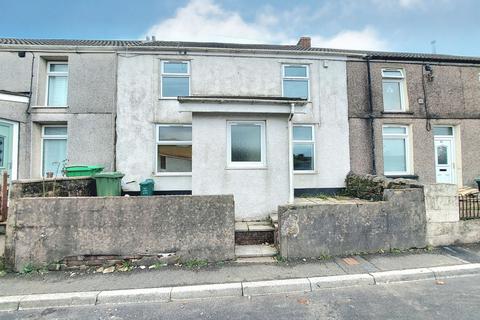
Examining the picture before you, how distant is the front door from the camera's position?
790 cm

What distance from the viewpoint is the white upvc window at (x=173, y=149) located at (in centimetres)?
893

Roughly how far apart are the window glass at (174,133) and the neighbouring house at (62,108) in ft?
5.66

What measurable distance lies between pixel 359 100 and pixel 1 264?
11.3m

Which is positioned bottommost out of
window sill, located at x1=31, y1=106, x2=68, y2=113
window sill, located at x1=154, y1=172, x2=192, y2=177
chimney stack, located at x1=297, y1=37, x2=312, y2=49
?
window sill, located at x1=154, y1=172, x2=192, y2=177

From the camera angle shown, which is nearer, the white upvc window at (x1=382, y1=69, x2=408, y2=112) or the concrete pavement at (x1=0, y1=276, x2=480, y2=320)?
the concrete pavement at (x1=0, y1=276, x2=480, y2=320)

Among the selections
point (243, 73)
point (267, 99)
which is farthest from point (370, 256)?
point (243, 73)

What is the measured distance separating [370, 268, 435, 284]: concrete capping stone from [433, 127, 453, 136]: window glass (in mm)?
8333

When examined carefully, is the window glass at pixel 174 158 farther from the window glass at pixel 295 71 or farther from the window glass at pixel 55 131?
the window glass at pixel 295 71

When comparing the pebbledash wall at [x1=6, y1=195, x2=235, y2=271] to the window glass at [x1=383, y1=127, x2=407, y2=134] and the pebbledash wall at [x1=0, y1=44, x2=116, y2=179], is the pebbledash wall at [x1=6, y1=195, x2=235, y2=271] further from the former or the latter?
the window glass at [x1=383, y1=127, x2=407, y2=134]

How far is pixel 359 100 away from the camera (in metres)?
9.62

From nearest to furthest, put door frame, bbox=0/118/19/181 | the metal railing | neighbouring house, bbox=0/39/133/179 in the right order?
the metal railing, door frame, bbox=0/118/19/181, neighbouring house, bbox=0/39/133/179

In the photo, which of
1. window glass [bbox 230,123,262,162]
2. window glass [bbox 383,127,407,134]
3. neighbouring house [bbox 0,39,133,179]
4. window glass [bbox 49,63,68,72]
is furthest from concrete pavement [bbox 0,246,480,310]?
window glass [bbox 49,63,68,72]

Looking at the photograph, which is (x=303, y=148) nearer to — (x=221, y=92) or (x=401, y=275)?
(x=221, y=92)

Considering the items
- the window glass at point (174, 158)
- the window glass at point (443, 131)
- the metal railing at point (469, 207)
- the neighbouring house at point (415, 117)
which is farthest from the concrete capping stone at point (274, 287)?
the window glass at point (443, 131)
